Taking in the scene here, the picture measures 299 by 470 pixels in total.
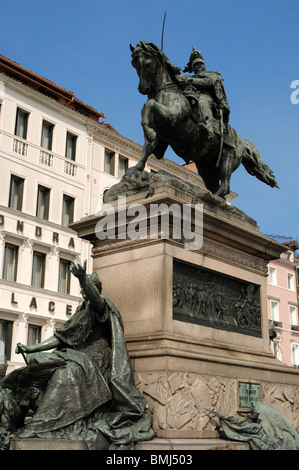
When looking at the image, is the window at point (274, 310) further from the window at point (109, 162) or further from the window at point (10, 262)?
the window at point (10, 262)

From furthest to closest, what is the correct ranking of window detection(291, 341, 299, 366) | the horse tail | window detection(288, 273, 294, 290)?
1. window detection(288, 273, 294, 290)
2. window detection(291, 341, 299, 366)
3. the horse tail

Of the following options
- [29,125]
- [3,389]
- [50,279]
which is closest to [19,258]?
[50,279]

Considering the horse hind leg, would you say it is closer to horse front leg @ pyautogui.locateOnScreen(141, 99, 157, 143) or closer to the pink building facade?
horse front leg @ pyautogui.locateOnScreen(141, 99, 157, 143)

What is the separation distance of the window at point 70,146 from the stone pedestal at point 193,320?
2619cm

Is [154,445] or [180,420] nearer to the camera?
[154,445]

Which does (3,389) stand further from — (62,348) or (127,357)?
(127,357)

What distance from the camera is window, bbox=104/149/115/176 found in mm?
37781

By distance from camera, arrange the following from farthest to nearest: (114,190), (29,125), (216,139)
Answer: (29,125) → (216,139) → (114,190)

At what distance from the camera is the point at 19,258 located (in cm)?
3052

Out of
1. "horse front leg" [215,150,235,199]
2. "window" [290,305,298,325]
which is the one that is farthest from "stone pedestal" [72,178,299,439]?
"window" [290,305,298,325]

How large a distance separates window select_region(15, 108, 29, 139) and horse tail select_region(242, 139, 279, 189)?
897 inches

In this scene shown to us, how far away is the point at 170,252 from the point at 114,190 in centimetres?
171

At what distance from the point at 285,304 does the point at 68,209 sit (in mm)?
24208

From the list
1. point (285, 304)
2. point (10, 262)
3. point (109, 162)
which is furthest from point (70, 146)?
point (285, 304)
